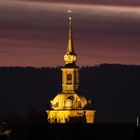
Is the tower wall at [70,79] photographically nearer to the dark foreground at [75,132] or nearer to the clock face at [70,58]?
the clock face at [70,58]

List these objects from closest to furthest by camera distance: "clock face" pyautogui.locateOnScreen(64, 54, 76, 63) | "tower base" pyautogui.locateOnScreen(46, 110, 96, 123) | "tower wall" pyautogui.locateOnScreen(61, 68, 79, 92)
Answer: "tower base" pyautogui.locateOnScreen(46, 110, 96, 123) → "tower wall" pyautogui.locateOnScreen(61, 68, 79, 92) → "clock face" pyautogui.locateOnScreen(64, 54, 76, 63)

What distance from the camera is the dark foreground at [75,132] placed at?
120 m

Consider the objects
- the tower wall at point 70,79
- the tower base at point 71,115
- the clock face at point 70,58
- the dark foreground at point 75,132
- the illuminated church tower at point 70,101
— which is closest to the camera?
the dark foreground at point 75,132

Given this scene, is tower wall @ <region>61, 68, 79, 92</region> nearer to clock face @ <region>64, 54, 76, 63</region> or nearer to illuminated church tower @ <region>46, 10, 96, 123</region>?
illuminated church tower @ <region>46, 10, 96, 123</region>

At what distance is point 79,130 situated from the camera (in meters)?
133

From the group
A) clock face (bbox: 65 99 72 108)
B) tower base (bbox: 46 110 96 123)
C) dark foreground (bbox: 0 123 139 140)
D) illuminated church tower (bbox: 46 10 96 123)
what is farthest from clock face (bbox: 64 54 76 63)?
dark foreground (bbox: 0 123 139 140)

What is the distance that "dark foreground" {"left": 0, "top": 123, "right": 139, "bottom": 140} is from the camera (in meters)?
120

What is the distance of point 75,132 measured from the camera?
131m

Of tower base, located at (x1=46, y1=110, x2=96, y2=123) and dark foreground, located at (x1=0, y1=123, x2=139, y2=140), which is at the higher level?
tower base, located at (x1=46, y1=110, x2=96, y2=123)

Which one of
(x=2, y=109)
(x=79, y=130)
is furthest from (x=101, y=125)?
(x=2, y=109)

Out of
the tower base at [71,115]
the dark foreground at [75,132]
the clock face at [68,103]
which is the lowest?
the dark foreground at [75,132]

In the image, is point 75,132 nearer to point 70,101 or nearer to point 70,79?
point 70,79

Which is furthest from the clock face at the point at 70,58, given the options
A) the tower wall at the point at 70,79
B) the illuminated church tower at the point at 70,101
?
the tower wall at the point at 70,79

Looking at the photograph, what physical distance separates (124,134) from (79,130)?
519 cm
